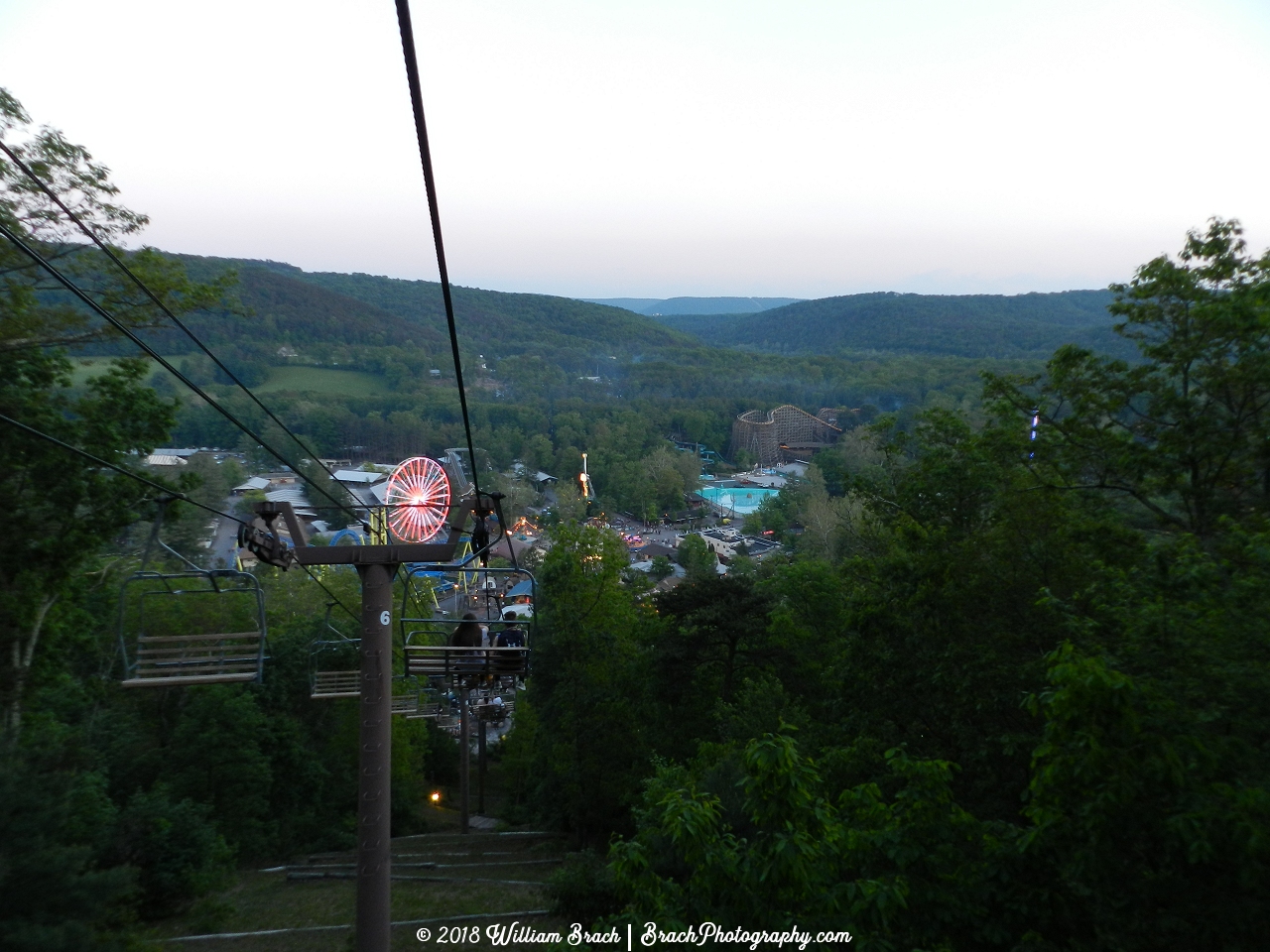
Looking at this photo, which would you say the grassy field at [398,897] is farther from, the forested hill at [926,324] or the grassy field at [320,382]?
the forested hill at [926,324]

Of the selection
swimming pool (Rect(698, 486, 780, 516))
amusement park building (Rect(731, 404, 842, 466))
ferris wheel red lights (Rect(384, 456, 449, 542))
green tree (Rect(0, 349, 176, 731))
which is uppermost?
green tree (Rect(0, 349, 176, 731))

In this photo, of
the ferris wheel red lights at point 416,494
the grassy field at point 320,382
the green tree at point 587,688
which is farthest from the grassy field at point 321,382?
the ferris wheel red lights at point 416,494

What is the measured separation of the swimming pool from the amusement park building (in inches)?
514

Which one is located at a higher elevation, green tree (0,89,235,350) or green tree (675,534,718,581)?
green tree (0,89,235,350)

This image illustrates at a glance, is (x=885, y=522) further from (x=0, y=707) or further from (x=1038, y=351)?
(x=1038, y=351)

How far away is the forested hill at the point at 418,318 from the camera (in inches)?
1935

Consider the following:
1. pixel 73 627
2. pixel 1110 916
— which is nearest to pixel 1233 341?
pixel 1110 916

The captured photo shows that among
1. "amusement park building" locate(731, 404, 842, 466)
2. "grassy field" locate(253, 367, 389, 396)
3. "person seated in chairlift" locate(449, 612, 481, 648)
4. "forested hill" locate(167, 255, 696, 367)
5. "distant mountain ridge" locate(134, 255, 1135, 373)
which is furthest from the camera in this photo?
"amusement park building" locate(731, 404, 842, 466)

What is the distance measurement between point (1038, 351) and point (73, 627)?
8361 cm

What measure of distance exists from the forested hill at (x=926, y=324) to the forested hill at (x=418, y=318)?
62.3 feet

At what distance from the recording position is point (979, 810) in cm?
815

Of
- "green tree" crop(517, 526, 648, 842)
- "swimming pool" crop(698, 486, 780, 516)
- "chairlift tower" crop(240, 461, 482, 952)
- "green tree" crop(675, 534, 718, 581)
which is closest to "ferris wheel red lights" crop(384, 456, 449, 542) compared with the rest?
"green tree" crop(517, 526, 648, 842)

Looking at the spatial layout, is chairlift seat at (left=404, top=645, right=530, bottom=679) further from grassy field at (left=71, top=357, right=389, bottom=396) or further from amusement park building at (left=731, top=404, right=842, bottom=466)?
amusement park building at (left=731, top=404, right=842, bottom=466)

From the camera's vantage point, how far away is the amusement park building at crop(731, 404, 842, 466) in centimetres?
8881
